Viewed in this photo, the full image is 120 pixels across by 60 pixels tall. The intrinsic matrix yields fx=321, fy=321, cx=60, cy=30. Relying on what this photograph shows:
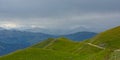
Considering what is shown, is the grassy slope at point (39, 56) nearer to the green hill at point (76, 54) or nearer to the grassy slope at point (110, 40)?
the green hill at point (76, 54)

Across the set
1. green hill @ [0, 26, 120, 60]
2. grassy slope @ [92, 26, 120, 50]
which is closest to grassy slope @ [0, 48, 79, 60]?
green hill @ [0, 26, 120, 60]

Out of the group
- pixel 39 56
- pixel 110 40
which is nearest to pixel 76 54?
pixel 39 56

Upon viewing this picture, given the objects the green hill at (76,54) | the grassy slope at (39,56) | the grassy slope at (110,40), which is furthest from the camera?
the grassy slope at (110,40)

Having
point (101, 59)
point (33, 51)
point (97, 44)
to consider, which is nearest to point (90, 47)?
Result: point (97, 44)

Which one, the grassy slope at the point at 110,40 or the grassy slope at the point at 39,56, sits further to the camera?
the grassy slope at the point at 110,40

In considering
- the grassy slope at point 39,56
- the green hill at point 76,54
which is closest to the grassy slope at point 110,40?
the green hill at point 76,54

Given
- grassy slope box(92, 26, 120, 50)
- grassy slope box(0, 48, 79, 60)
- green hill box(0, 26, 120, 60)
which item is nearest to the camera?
green hill box(0, 26, 120, 60)

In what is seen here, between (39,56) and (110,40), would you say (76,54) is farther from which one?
(110,40)

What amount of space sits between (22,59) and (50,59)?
32.9 ft

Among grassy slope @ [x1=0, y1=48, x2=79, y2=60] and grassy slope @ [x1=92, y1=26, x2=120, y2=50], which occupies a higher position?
grassy slope @ [x1=0, y1=48, x2=79, y2=60]

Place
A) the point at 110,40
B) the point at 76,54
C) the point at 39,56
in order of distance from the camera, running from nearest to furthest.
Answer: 1. the point at 39,56
2. the point at 76,54
3. the point at 110,40

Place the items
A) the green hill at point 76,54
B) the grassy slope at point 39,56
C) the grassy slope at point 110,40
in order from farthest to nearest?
the grassy slope at point 110,40 → the grassy slope at point 39,56 → the green hill at point 76,54

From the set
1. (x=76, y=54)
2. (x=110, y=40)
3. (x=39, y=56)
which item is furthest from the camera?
(x=110, y=40)

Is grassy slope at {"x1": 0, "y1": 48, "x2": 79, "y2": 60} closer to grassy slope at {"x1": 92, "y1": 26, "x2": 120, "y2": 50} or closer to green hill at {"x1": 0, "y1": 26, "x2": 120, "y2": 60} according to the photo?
green hill at {"x1": 0, "y1": 26, "x2": 120, "y2": 60}
